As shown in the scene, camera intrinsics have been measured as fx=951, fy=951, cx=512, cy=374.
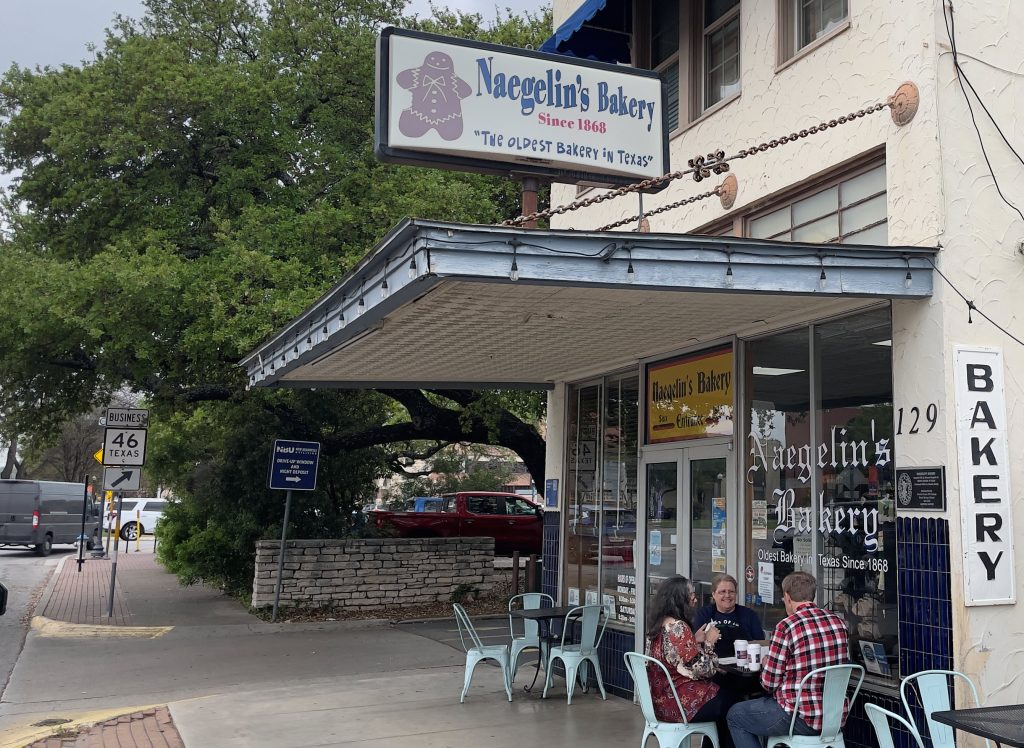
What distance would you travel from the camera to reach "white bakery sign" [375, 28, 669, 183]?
23.0ft

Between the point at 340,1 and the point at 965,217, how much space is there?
46.8ft

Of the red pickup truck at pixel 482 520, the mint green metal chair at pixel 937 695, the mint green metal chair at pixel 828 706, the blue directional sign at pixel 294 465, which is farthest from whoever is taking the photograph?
the red pickup truck at pixel 482 520

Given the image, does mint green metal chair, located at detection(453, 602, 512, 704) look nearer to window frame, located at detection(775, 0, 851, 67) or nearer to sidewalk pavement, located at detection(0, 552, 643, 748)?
sidewalk pavement, located at detection(0, 552, 643, 748)

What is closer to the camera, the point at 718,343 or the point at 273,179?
the point at 718,343

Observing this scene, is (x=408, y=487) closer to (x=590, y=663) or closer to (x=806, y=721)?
(x=590, y=663)

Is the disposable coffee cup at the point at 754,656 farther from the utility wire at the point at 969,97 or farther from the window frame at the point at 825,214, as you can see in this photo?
the utility wire at the point at 969,97

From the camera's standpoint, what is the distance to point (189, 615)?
603 inches

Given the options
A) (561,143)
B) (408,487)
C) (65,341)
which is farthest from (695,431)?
(408,487)

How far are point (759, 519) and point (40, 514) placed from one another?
27.5m

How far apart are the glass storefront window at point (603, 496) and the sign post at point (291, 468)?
568cm

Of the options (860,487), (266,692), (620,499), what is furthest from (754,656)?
(266,692)

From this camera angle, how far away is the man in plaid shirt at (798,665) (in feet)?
17.5

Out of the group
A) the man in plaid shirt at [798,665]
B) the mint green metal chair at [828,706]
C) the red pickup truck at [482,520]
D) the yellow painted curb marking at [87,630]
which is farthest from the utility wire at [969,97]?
the red pickup truck at [482,520]

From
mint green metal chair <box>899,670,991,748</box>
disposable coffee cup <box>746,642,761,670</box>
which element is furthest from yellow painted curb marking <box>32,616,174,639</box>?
mint green metal chair <box>899,670,991,748</box>
